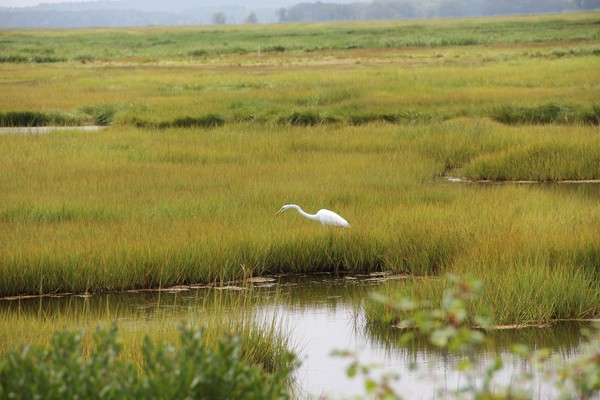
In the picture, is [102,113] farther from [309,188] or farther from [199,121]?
[309,188]

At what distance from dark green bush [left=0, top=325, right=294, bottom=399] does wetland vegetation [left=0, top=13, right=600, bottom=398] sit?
2.81 metres

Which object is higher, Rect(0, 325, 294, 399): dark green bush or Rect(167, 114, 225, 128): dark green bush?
Rect(0, 325, 294, 399): dark green bush

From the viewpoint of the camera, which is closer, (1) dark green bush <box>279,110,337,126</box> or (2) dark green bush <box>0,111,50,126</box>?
(1) dark green bush <box>279,110,337,126</box>

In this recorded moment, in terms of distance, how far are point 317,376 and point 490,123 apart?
15.5 m

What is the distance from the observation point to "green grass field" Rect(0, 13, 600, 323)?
34.2ft

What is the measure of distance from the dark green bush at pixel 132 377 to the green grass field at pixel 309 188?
471cm

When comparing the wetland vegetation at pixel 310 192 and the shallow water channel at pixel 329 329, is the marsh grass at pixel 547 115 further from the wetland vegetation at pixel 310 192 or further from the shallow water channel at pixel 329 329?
the shallow water channel at pixel 329 329

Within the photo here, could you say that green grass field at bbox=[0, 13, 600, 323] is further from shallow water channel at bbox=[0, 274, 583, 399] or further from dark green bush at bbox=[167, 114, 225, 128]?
shallow water channel at bbox=[0, 274, 583, 399]

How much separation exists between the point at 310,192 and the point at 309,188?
35 centimetres

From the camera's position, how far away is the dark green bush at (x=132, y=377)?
177 inches

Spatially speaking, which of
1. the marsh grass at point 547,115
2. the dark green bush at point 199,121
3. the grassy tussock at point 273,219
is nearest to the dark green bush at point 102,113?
the dark green bush at point 199,121

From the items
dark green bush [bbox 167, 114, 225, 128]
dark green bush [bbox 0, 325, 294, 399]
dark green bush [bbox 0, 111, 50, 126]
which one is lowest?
dark green bush [bbox 0, 111, 50, 126]

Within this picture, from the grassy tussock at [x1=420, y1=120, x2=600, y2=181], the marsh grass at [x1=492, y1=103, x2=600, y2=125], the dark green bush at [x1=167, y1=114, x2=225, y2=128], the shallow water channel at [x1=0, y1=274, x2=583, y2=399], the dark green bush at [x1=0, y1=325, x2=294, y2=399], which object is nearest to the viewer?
the dark green bush at [x1=0, y1=325, x2=294, y2=399]

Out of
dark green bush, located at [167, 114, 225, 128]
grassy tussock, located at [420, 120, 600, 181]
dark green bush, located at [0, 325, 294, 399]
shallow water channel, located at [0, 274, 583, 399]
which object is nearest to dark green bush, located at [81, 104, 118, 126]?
dark green bush, located at [167, 114, 225, 128]
